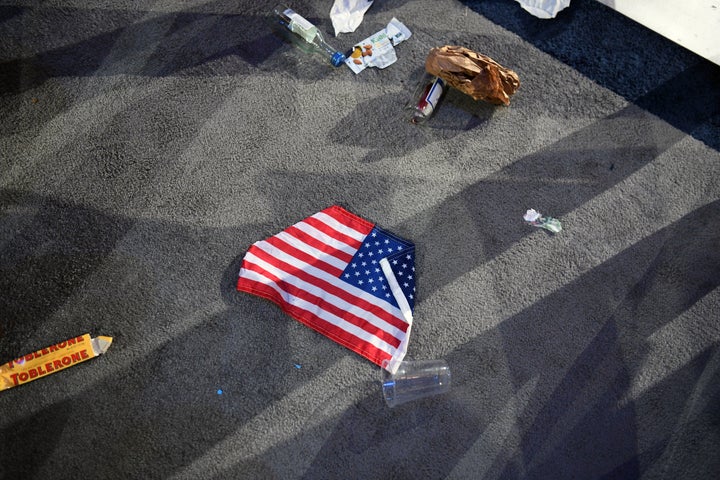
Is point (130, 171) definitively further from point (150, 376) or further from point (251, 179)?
point (150, 376)

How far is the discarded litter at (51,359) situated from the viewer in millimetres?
4723

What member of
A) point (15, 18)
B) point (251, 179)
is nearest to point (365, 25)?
point (251, 179)

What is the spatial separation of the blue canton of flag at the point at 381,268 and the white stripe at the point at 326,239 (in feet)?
0.26

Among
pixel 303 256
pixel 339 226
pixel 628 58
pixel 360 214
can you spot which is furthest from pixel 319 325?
pixel 628 58

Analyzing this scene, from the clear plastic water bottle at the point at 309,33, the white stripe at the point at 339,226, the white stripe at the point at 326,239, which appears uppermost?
the clear plastic water bottle at the point at 309,33

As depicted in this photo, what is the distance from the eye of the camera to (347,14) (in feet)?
17.5

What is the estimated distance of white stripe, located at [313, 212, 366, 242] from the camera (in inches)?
191

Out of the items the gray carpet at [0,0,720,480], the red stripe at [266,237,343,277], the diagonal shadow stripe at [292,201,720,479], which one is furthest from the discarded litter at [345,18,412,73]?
the diagonal shadow stripe at [292,201,720,479]

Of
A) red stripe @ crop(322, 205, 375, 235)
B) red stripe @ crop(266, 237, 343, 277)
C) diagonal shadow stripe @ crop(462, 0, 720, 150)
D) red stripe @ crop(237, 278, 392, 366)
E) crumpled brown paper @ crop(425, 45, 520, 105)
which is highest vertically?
diagonal shadow stripe @ crop(462, 0, 720, 150)

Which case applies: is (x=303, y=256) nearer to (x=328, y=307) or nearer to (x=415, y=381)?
(x=328, y=307)

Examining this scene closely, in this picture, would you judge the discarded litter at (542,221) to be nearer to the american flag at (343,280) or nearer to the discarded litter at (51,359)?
the american flag at (343,280)

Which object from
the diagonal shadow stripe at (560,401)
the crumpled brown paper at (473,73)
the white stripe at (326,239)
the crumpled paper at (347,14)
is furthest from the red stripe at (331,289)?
the crumpled paper at (347,14)

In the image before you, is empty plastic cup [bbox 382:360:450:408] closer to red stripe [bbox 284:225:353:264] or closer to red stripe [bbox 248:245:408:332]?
red stripe [bbox 248:245:408:332]

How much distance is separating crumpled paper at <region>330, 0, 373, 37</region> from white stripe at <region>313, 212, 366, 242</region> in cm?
170
